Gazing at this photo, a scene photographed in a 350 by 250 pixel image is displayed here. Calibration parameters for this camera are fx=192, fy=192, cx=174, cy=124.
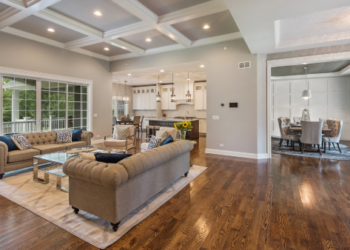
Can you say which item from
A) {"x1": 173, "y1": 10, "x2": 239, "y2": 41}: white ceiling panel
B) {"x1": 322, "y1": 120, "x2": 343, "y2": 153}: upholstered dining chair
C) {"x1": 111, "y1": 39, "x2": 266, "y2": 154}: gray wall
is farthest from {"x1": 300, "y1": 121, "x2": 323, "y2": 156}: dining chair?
{"x1": 173, "y1": 10, "x2": 239, "y2": 41}: white ceiling panel

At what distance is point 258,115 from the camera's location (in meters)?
5.03

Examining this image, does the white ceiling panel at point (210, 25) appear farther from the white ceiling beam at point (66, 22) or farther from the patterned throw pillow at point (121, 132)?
the patterned throw pillow at point (121, 132)

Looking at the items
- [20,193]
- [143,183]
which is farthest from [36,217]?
[143,183]

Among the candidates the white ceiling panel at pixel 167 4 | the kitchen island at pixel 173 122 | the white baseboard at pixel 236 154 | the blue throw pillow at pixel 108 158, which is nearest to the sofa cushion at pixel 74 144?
the blue throw pillow at pixel 108 158

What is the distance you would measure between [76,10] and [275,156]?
594 centimetres

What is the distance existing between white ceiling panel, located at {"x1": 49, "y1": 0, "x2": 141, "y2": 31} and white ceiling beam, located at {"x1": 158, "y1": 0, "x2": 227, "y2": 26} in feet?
2.32

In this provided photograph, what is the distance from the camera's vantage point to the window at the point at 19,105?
496cm

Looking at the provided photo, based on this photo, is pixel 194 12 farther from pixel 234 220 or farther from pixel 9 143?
pixel 9 143

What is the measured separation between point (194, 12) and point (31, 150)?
169 inches

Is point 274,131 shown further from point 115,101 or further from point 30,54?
point 30,54

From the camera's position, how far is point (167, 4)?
11.7ft

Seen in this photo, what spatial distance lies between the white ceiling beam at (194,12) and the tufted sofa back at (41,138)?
3791 mm

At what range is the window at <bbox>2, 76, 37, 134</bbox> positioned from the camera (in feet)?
16.3

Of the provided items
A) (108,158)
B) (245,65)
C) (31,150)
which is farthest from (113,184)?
(245,65)
